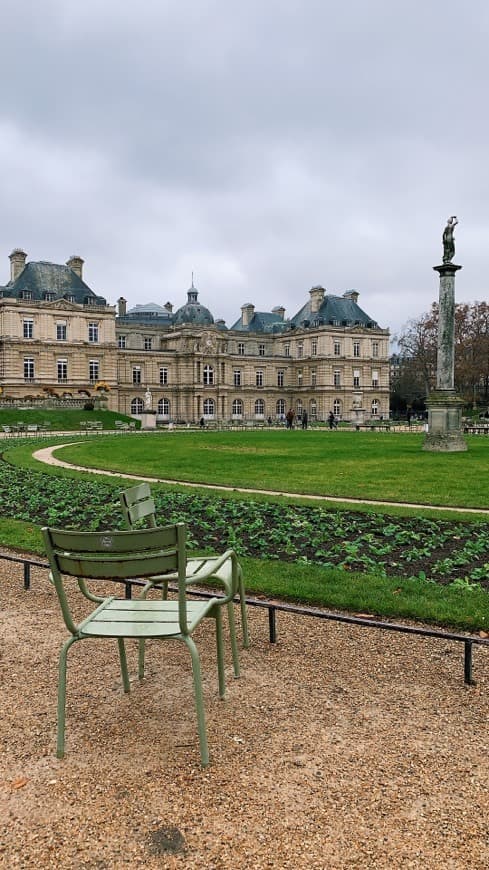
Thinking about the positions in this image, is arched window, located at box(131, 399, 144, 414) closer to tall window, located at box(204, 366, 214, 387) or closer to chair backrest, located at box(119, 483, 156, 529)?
tall window, located at box(204, 366, 214, 387)

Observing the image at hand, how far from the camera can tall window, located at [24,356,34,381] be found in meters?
62.4

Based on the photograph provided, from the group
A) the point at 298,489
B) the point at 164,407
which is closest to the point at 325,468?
the point at 298,489

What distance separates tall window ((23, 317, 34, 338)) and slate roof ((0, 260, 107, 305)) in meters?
2.17

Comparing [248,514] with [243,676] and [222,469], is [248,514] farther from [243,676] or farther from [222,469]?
[222,469]

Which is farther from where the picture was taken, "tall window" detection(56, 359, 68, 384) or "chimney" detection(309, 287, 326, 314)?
"chimney" detection(309, 287, 326, 314)

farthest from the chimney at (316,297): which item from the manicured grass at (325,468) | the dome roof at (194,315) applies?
the manicured grass at (325,468)

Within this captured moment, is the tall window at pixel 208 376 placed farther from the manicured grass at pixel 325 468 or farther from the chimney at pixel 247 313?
the manicured grass at pixel 325 468

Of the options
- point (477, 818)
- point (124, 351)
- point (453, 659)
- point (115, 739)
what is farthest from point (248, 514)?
point (124, 351)

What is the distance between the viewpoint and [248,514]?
10656 mm

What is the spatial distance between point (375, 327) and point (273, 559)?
78.2 meters

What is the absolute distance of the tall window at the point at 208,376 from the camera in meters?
75.9

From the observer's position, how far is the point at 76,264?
66125 millimetres

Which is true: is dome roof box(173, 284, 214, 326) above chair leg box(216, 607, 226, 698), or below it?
above

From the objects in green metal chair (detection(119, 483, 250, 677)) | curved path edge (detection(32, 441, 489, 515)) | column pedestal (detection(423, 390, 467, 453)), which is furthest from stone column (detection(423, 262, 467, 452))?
green metal chair (detection(119, 483, 250, 677))
